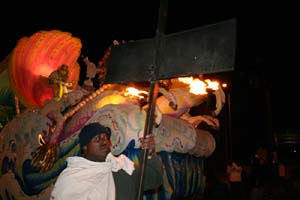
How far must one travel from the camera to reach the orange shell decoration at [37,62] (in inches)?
298

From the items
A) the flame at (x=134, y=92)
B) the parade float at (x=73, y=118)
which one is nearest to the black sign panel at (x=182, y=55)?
→ the parade float at (x=73, y=118)

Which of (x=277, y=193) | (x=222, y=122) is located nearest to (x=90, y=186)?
(x=277, y=193)

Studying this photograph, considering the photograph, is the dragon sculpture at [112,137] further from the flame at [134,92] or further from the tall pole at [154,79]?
the tall pole at [154,79]

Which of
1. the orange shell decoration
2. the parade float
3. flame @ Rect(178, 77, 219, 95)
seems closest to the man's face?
the parade float

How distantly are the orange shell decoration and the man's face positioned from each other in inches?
180

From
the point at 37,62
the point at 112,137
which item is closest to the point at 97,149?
the point at 112,137

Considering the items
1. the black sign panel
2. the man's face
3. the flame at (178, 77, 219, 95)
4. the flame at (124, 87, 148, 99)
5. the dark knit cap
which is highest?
the flame at (178, 77, 219, 95)

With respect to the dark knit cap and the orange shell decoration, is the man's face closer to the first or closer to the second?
the dark knit cap

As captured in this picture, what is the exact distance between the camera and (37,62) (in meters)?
7.66

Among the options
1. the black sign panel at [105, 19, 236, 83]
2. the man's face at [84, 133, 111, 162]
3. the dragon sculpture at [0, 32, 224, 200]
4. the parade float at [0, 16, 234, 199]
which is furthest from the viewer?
the parade float at [0, 16, 234, 199]

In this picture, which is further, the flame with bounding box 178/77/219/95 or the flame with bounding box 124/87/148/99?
the flame with bounding box 178/77/219/95

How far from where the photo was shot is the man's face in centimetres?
335

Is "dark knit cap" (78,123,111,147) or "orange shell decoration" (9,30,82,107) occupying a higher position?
"orange shell decoration" (9,30,82,107)

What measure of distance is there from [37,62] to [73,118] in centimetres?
192
